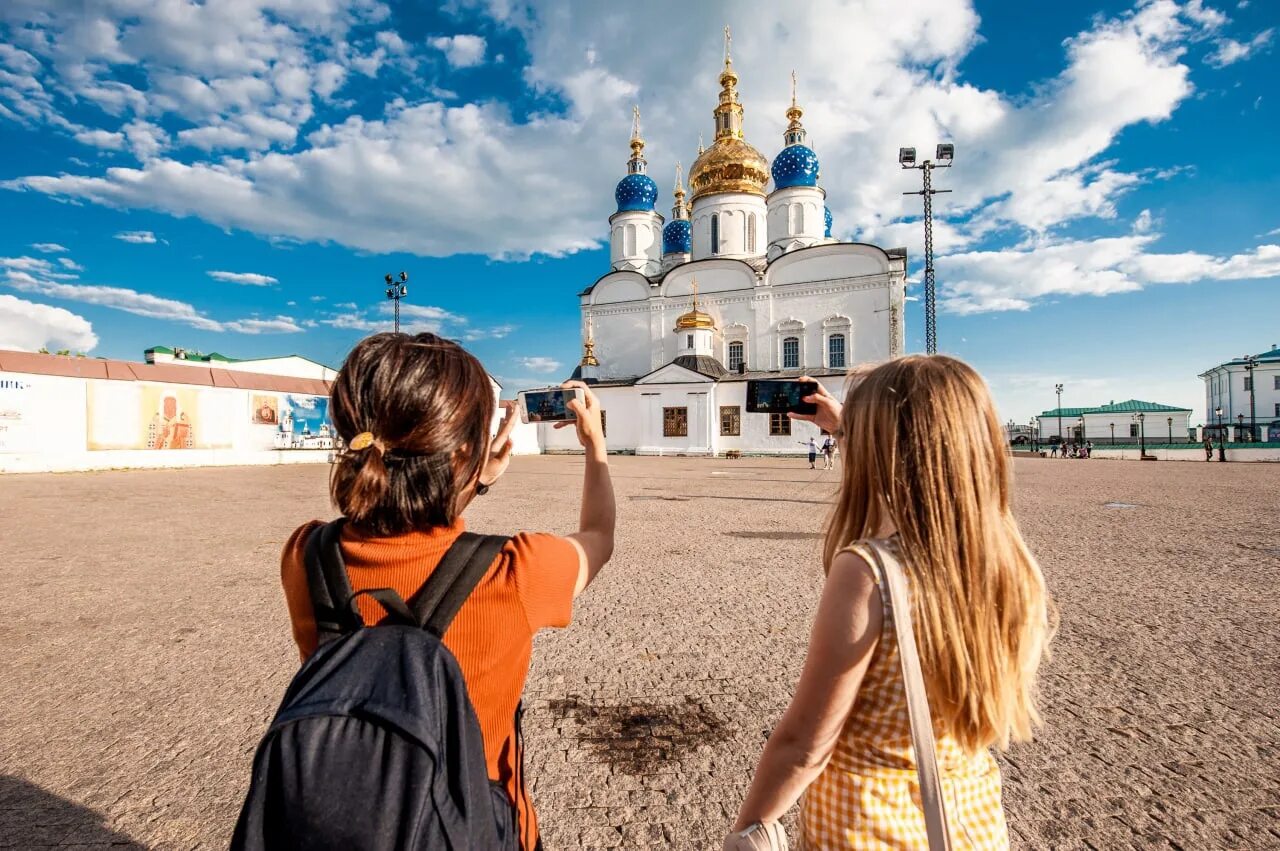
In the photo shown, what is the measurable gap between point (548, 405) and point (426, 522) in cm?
102

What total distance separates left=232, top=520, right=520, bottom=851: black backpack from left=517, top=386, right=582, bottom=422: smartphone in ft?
3.22

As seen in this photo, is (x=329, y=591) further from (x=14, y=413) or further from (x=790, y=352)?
(x=790, y=352)

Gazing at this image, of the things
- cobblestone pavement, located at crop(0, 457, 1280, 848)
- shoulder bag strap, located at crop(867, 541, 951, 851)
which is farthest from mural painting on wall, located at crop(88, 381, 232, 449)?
shoulder bag strap, located at crop(867, 541, 951, 851)

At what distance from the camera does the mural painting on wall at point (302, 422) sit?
84.0ft

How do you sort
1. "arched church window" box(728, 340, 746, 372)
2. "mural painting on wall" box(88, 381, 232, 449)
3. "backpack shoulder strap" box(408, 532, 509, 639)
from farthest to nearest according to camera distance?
"arched church window" box(728, 340, 746, 372), "mural painting on wall" box(88, 381, 232, 449), "backpack shoulder strap" box(408, 532, 509, 639)

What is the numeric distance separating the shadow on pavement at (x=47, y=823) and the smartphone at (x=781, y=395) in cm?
287

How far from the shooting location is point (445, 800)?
0.91 m

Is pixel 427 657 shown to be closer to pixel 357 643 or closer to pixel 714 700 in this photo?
pixel 357 643

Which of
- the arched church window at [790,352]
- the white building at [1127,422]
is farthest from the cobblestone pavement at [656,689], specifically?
the white building at [1127,422]

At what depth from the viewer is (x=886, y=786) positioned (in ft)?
4.09

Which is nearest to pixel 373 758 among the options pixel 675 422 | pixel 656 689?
pixel 656 689

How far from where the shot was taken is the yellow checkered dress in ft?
3.97

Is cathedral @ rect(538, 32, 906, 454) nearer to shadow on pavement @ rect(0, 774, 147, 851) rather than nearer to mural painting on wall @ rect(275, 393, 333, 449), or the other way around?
mural painting on wall @ rect(275, 393, 333, 449)

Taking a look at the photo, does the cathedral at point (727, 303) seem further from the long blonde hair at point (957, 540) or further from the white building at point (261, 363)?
the long blonde hair at point (957, 540)
